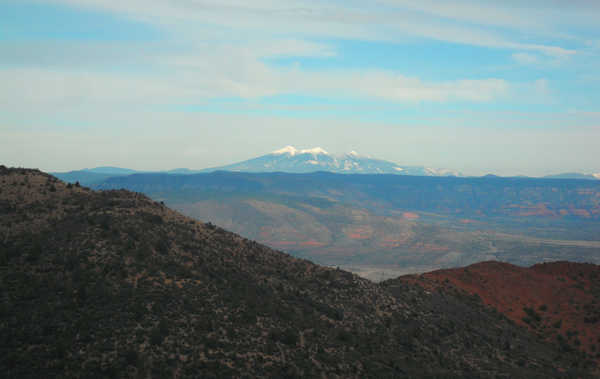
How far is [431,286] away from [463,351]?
54.1ft

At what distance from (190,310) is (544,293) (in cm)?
4702

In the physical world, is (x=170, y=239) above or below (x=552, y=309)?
above

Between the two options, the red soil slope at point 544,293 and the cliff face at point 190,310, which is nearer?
the cliff face at point 190,310

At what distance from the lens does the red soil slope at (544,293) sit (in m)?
51.0

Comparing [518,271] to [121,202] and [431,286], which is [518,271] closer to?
[431,286]

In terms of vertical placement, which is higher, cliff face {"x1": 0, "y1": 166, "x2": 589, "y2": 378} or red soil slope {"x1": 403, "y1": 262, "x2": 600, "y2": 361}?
cliff face {"x1": 0, "y1": 166, "x2": 589, "y2": 378}

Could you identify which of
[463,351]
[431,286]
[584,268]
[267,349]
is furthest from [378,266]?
[267,349]

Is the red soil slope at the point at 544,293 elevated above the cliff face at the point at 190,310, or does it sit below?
below

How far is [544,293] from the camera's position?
6041 cm

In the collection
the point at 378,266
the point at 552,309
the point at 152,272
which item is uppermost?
the point at 152,272

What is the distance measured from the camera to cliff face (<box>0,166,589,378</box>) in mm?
26859

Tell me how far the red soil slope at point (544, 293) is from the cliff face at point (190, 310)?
171 inches

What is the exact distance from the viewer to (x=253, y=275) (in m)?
41.9

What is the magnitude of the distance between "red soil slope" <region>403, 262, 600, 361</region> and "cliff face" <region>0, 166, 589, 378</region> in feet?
14.3
